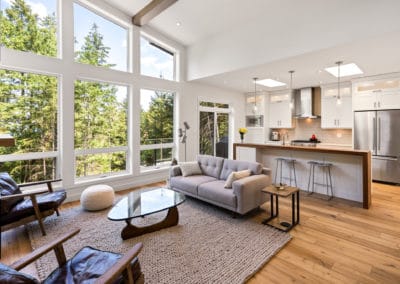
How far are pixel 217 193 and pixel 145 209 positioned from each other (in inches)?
47.7

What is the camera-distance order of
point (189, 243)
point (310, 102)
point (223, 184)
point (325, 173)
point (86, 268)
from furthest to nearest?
1. point (310, 102)
2. point (325, 173)
3. point (223, 184)
4. point (189, 243)
5. point (86, 268)

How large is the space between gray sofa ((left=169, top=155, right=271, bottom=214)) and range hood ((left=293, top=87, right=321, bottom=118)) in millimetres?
4124

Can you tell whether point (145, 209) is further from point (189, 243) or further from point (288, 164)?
point (288, 164)

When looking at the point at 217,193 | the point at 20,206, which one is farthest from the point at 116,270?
the point at 20,206

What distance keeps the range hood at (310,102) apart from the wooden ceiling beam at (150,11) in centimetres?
500

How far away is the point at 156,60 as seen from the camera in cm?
573

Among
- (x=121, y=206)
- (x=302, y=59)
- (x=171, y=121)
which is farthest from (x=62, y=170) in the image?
(x=302, y=59)

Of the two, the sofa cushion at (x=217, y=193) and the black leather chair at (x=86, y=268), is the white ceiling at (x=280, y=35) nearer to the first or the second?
the sofa cushion at (x=217, y=193)

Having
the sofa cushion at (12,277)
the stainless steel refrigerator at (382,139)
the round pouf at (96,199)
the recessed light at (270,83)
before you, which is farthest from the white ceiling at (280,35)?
the sofa cushion at (12,277)

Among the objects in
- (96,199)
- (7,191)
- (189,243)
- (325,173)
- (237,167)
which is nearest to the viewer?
(189,243)

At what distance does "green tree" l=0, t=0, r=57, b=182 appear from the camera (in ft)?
11.9

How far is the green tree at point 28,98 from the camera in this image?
3.61m

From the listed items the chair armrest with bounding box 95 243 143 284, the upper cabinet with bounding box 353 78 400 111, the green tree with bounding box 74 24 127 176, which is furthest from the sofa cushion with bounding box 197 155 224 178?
the upper cabinet with bounding box 353 78 400 111

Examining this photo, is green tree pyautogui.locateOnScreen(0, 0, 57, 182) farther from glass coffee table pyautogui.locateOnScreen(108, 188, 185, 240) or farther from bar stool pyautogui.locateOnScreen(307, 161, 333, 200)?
bar stool pyautogui.locateOnScreen(307, 161, 333, 200)
